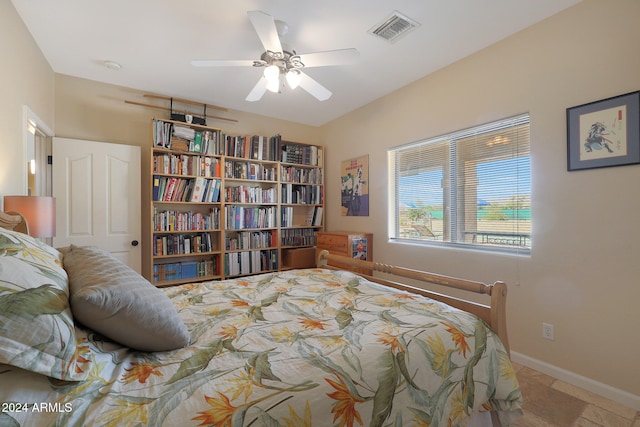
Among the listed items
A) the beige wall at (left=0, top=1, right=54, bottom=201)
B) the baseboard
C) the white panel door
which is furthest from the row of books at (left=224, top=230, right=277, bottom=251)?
the baseboard

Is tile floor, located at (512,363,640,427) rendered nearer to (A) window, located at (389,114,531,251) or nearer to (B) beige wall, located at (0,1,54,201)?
(A) window, located at (389,114,531,251)

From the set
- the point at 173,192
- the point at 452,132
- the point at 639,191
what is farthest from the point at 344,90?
the point at 639,191

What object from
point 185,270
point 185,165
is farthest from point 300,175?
point 185,270

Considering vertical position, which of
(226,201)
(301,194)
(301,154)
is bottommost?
(226,201)

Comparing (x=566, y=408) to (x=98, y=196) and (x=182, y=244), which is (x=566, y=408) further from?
(x=98, y=196)

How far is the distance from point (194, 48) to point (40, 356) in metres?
2.52

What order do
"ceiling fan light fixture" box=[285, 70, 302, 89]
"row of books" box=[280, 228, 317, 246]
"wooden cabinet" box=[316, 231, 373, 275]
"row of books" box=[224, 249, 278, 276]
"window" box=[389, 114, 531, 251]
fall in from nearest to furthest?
"ceiling fan light fixture" box=[285, 70, 302, 89] → "window" box=[389, 114, 531, 251] → "wooden cabinet" box=[316, 231, 373, 275] → "row of books" box=[224, 249, 278, 276] → "row of books" box=[280, 228, 317, 246]

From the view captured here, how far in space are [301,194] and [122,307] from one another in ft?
11.0

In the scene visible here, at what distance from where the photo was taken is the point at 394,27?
2123 millimetres

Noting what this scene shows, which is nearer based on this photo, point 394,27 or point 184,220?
point 394,27

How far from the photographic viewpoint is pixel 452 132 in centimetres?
267

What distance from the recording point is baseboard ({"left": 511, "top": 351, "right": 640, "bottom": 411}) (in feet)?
→ 5.56

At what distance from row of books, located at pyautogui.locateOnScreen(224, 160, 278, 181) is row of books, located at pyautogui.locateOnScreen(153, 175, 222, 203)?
226mm

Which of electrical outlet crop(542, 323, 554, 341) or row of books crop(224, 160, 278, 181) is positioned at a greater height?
row of books crop(224, 160, 278, 181)
